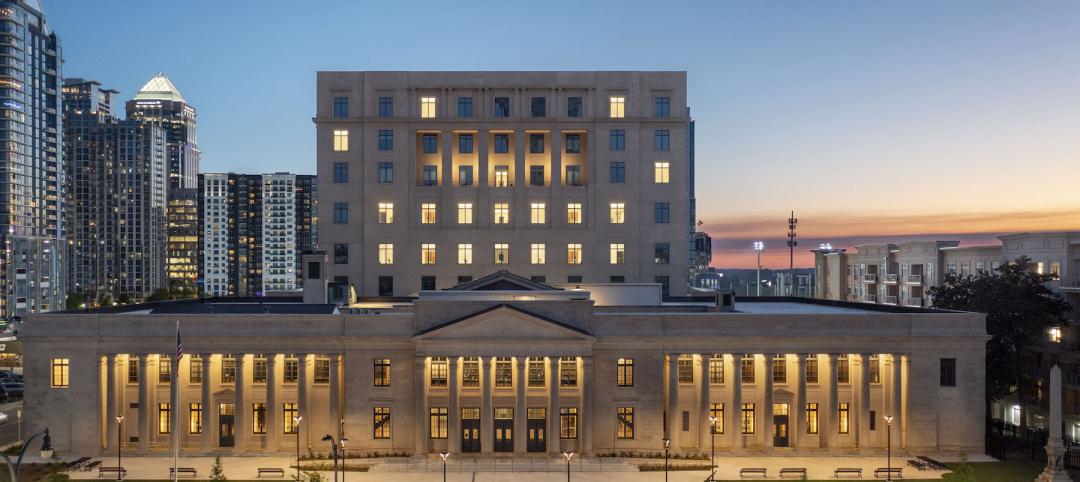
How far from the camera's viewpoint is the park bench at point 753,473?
165ft

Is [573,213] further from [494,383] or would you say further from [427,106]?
[494,383]

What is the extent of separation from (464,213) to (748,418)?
1443 inches

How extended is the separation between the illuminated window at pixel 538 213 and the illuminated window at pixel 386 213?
1505 centimetres

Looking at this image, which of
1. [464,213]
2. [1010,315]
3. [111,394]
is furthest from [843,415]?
[111,394]

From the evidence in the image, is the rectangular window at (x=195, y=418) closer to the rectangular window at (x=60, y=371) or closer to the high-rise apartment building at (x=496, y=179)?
the rectangular window at (x=60, y=371)

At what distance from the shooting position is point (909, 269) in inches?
3797

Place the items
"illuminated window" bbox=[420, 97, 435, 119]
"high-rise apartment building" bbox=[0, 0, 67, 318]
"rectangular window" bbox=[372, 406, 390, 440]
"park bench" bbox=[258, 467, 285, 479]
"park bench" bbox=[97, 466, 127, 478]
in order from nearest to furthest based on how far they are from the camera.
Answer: "park bench" bbox=[97, 466, 127, 478] → "park bench" bbox=[258, 467, 285, 479] → "rectangular window" bbox=[372, 406, 390, 440] → "illuminated window" bbox=[420, 97, 435, 119] → "high-rise apartment building" bbox=[0, 0, 67, 318]

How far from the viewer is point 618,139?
3095 inches

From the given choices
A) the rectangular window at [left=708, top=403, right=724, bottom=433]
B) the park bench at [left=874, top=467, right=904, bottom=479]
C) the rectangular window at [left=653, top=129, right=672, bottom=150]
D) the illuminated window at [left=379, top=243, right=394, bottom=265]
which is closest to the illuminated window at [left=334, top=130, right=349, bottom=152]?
the illuminated window at [left=379, top=243, right=394, bottom=265]

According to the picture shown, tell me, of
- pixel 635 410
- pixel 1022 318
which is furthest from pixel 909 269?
pixel 635 410

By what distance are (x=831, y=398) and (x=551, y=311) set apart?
22.9m

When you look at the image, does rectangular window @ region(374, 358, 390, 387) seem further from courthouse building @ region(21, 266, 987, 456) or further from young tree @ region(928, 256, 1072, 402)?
young tree @ region(928, 256, 1072, 402)

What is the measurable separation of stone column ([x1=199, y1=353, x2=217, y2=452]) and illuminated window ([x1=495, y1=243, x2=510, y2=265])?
31.5 m

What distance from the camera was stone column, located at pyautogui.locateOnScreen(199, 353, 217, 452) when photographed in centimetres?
5553
